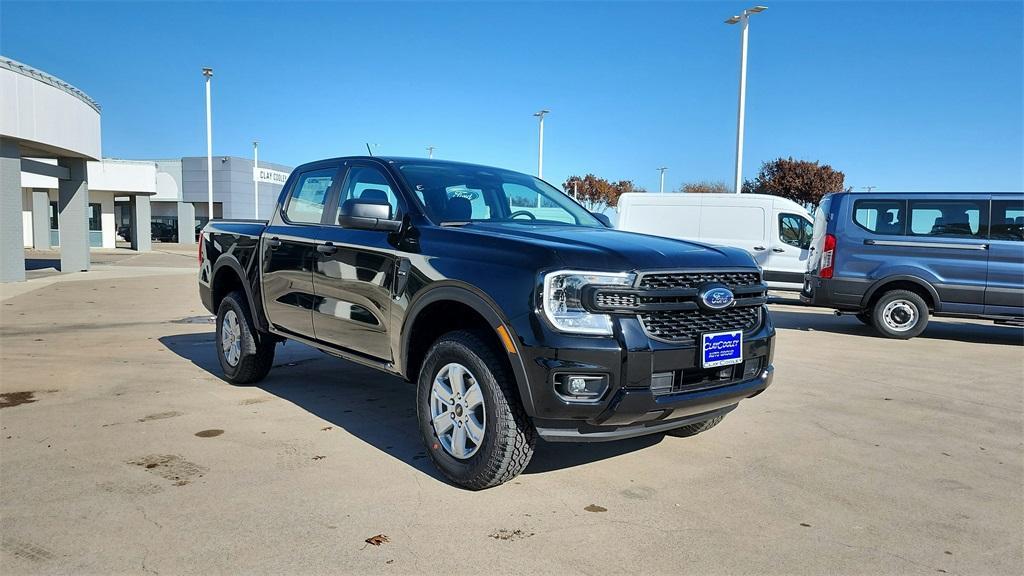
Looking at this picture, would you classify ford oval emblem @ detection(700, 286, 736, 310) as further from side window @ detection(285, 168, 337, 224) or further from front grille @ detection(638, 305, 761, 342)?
side window @ detection(285, 168, 337, 224)

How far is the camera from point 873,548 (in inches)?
126

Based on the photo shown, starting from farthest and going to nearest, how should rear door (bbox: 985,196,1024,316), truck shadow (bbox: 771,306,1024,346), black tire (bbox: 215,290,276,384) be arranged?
truck shadow (bbox: 771,306,1024,346), rear door (bbox: 985,196,1024,316), black tire (bbox: 215,290,276,384)

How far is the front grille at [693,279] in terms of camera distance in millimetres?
3480

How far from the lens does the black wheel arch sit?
3.39 metres

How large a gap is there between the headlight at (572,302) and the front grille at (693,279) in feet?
0.71

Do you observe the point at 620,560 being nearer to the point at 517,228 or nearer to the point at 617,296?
the point at 617,296

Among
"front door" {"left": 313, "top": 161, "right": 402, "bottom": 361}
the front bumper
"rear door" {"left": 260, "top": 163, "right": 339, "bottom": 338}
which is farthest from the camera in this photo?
"rear door" {"left": 260, "top": 163, "right": 339, "bottom": 338}

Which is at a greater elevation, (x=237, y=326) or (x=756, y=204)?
(x=756, y=204)

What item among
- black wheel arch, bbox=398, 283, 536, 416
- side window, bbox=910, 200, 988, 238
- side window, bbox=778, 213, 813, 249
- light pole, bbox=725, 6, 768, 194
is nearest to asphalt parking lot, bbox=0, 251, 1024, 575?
black wheel arch, bbox=398, 283, 536, 416

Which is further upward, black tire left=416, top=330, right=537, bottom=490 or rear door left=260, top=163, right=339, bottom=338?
rear door left=260, top=163, right=339, bottom=338

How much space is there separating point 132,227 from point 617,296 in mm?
39048

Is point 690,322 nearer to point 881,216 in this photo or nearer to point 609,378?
point 609,378

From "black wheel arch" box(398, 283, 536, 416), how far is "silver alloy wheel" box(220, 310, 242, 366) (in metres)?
2.43

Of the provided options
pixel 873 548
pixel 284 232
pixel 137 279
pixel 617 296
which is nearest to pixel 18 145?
pixel 137 279
